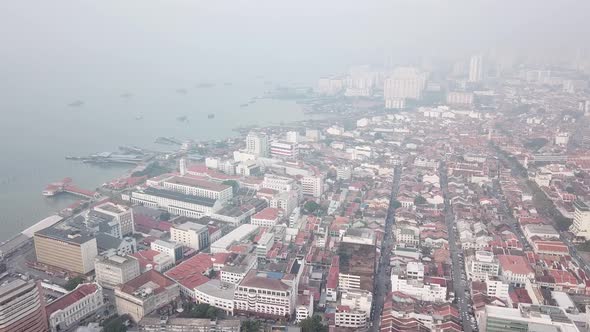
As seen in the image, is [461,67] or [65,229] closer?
[65,229]

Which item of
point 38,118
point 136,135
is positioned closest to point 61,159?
point 136,135

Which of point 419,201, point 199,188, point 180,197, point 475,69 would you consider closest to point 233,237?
point 180,197

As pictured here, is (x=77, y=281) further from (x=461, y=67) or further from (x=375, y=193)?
(x=461, y=67)

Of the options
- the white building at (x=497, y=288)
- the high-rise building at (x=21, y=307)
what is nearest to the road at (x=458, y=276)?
the white building at (x=497, y=288)

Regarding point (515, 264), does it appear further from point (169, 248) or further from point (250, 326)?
point (169, 248)

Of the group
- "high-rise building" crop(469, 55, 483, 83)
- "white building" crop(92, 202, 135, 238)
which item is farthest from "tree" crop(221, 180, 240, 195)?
"high-rise building" crop(469, 55, 483, 83)

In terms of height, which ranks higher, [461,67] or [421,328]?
[461,67]
